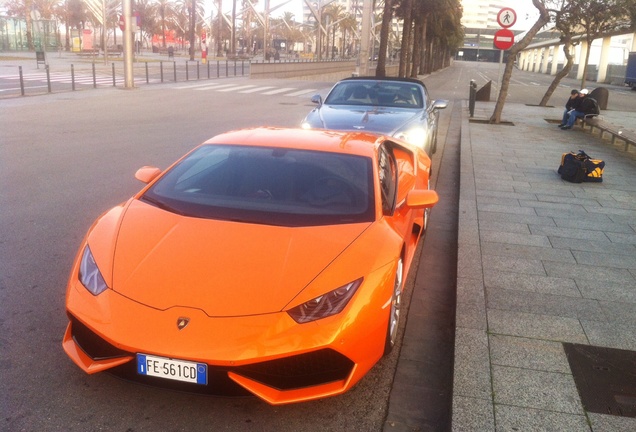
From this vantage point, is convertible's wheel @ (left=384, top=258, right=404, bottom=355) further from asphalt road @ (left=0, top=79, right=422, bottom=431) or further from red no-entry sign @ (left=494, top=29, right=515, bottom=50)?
red no-entry sign @ (left=494, top=29, right=515, bottom=50)

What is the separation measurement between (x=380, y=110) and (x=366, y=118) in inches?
31.6

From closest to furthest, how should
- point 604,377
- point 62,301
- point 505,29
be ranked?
point 604,377, point 62,301, point 505,29

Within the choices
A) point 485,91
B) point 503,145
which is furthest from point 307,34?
point 503,145

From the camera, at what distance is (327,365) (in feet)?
10.0

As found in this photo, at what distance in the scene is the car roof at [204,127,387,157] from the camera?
4.54 m

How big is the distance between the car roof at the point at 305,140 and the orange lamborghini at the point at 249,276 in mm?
41

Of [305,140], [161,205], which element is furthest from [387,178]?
[161,205]

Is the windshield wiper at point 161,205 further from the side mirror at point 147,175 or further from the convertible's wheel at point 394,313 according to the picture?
the convertible's wheel at point 394,313

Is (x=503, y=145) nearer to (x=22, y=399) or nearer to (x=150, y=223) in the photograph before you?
(x=150, y=223)

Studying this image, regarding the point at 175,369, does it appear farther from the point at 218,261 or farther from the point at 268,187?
the point at 268,187

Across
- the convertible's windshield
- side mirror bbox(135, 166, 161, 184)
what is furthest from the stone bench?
side mirror bbox(135, 166, 161, 184)

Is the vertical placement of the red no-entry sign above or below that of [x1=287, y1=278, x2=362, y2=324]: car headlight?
above

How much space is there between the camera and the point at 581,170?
9.46m

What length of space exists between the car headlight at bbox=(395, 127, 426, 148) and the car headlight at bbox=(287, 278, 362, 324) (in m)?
5.82
